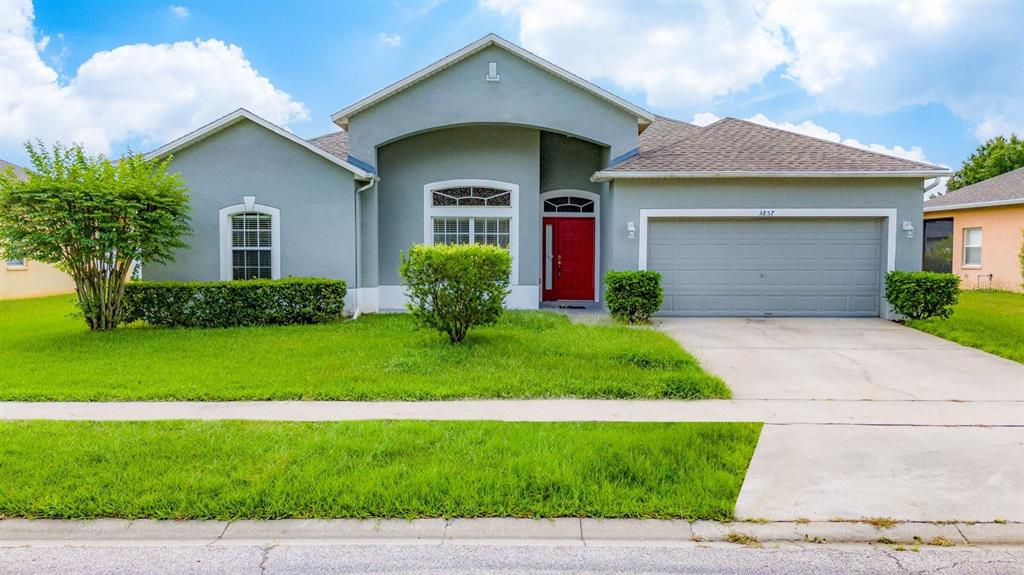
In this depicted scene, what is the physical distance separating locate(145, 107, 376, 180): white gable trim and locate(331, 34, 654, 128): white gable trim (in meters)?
1.50

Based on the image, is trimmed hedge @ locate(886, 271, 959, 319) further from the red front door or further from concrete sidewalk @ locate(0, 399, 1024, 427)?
the red front door

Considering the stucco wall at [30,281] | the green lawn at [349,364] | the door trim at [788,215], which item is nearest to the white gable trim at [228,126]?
the green lawn at [349,364]

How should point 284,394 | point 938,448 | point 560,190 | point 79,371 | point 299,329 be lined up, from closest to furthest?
point 938,448
point 284,394
point 79,371
point 299,329
point 560,190

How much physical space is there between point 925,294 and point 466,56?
10944mm

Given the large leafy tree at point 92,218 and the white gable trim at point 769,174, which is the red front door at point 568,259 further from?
the large leafy tree at point 92,218

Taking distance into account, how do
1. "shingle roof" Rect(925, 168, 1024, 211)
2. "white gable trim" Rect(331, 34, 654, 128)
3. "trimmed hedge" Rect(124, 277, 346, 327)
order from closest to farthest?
"trimmed hedge" Rect(124, 277, 346, 327) < "white gable trim" Rect(331, 34, 654, 128) < "shingle roof" Rect(925, 168, 1024, 211)

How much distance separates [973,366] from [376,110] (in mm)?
12325

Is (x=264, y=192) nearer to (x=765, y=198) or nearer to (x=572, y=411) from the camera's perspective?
(x=572, y=411)

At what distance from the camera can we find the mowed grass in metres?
4.20

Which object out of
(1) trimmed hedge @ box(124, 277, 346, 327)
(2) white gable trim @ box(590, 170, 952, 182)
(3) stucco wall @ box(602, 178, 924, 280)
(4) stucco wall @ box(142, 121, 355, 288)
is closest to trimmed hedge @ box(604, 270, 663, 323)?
(3) stucco wall @ box(602, 178, 924, 280)

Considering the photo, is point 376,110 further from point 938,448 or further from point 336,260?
point 938,448

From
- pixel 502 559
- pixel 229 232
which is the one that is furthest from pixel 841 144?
pixel 502 559

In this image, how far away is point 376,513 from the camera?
4.12 metres

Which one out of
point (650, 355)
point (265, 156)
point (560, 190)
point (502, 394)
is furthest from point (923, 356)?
point (265, 156)
